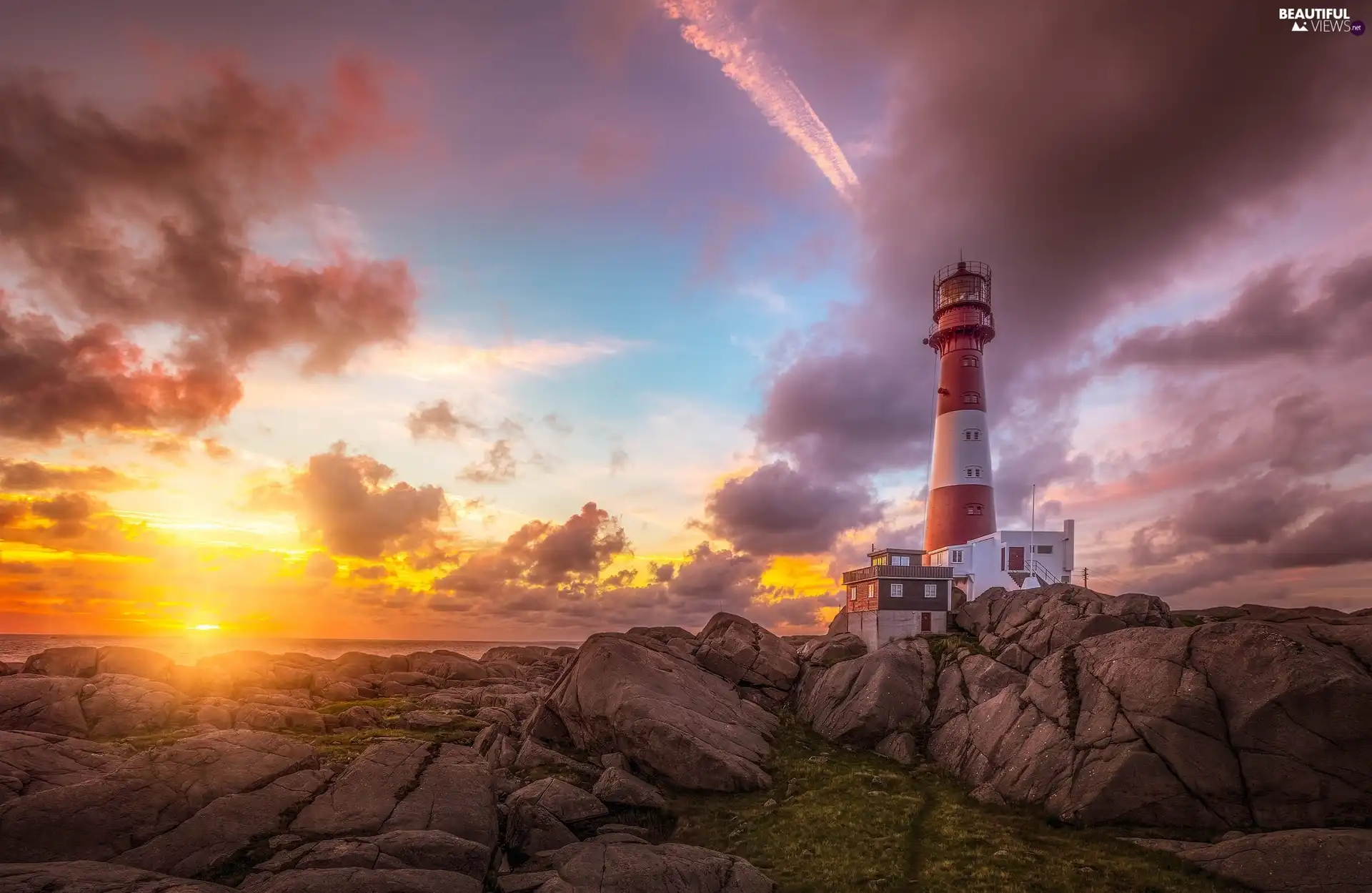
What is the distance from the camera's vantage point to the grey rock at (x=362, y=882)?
53.3 ft

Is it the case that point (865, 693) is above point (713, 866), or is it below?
above

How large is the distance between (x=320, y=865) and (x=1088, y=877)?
23155 mm

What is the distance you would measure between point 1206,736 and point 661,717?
22.4 meters

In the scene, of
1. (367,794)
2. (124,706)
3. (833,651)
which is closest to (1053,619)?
(833,651)

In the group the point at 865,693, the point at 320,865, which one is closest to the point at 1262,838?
the point at 865,693

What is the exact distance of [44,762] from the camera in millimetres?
24844

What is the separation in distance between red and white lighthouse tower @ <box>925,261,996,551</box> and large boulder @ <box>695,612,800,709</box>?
21401 millimetres

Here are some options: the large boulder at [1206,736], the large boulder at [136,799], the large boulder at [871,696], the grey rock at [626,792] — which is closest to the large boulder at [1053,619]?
the large boulder at [871,696]

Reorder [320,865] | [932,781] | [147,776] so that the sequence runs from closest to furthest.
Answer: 1. [320,865]
2. [147,776]
3. [932,781]

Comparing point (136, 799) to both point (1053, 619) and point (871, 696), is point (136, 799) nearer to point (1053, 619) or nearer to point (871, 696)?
point (871, 696)

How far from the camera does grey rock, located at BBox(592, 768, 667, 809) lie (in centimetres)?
2725

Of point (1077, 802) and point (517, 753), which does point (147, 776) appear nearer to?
point (517, 753)

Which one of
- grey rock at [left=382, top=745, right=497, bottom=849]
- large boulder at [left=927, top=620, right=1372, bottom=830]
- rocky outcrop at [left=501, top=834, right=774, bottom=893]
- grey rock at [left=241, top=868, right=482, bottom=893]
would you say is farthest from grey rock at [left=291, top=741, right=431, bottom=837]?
large boulder at [left=927, top=620, right=1372, bottom=830]

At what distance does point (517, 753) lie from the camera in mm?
33312
